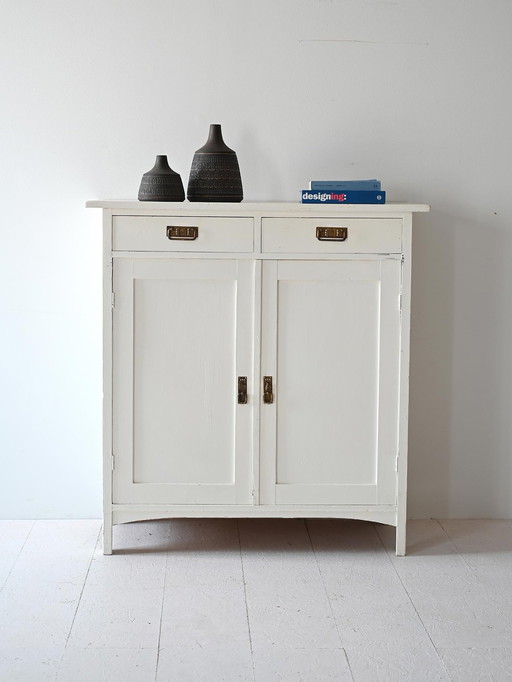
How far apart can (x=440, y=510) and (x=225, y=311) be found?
112 centimetres

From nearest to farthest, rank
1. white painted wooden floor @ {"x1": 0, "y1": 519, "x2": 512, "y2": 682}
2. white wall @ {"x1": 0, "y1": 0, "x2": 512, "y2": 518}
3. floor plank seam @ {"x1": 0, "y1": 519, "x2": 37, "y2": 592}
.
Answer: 1. white painted wooden floor @ {"x1": 0, "y1": 519, "x2": 512, "y2": 682}
2. floor plank seam @ {"x1": 0, "y1": 519, "x2": 37, "y2": 592}
3. white wall @ {"x1": 0, "y1": 0, "x2": 512, "y2": 518}

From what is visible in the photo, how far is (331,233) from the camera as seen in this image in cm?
286

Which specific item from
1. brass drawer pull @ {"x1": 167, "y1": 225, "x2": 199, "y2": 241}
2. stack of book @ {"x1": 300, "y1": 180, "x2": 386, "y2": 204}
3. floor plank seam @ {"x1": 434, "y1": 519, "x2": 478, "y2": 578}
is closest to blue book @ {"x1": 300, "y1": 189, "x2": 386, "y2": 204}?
stack of book @ {"x1": 300, "y1": 180, "x2": 386, "y2": 204}

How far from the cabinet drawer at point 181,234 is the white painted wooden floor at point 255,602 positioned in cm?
94

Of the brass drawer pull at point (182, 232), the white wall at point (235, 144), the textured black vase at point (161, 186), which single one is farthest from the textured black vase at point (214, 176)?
the white wall at point (235, 144)

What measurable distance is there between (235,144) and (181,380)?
0.85 m

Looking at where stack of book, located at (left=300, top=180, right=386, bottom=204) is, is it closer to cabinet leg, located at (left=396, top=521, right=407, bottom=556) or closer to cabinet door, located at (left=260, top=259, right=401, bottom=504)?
cabinet door, located at (left=260, top=259, right=401, bottom=504)

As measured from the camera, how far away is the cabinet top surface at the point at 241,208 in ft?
9.24

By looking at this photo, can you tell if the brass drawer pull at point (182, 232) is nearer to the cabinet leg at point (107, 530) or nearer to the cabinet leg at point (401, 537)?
the cabinet leg at point (107, 530)

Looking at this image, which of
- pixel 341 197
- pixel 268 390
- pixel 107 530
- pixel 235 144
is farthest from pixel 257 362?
pixel 235 144

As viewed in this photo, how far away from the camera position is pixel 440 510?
3.39 metres

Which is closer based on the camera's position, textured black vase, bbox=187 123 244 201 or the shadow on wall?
textured black vase, bbox=187 123 244 201

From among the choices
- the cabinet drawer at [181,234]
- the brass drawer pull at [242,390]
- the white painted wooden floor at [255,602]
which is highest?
the cabinet drawer at [181,234]

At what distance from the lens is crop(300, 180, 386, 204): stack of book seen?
2.88m
